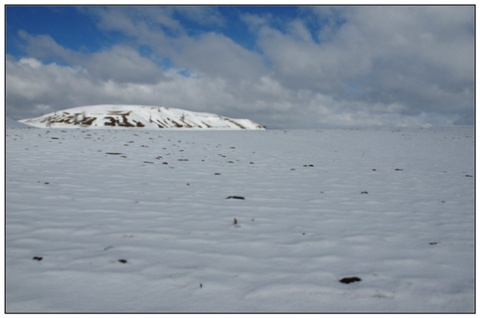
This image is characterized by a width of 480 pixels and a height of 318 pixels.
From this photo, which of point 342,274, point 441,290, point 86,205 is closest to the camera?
point 441,290

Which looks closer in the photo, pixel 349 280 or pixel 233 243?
pixel 349 280

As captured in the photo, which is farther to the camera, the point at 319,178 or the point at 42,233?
the point at 319,178

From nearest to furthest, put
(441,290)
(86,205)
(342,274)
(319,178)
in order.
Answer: (441,290) → (342,274) → (86,205) → (319,178)

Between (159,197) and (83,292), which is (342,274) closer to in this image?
(83,292)

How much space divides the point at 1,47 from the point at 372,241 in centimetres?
945

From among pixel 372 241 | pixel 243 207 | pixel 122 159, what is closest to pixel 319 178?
pixel 243 207

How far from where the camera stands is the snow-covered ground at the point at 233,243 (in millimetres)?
3561

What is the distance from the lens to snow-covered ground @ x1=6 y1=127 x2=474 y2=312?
3.56 m

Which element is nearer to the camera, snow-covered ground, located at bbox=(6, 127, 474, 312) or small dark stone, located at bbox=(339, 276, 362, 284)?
snow-covered ground, located at bbox=(6, 127, 474, 312)

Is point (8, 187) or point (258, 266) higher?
point (8, 187)

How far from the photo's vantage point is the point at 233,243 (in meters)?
4.94

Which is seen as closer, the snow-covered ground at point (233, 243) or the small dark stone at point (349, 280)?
the snow-covered ground at point (233, 243)

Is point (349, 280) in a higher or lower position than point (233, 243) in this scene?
lower

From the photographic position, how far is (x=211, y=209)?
6680mm
